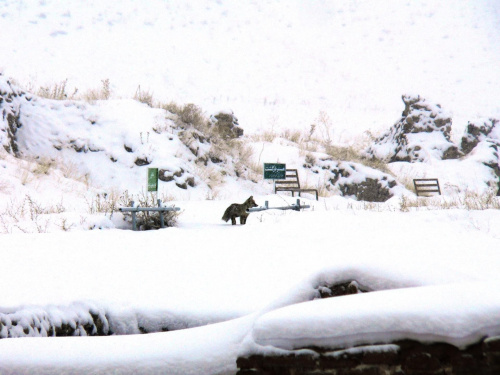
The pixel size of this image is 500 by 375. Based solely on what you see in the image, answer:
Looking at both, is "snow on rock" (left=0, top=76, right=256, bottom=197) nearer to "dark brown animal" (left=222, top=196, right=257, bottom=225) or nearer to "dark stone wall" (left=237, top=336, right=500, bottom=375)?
"dark brown animal" (left=222, top=196, right=257, bottom=225)

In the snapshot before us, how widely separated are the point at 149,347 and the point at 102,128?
12844 millimetres

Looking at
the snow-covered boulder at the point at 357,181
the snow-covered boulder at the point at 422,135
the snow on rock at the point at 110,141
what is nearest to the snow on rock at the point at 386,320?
the snow on rock at the point at 110,141

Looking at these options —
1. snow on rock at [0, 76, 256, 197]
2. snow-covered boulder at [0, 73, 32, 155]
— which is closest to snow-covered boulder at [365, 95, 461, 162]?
snow on rock at [0, 76, 256, 197]

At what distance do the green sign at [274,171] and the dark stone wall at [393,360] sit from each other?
8.72 metres

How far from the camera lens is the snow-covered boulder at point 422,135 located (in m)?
20.8

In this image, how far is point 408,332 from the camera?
1909 mm

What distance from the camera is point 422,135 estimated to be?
826 inches

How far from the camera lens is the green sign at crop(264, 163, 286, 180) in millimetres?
10750

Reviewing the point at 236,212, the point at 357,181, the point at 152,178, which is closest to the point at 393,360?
the point at 152,178

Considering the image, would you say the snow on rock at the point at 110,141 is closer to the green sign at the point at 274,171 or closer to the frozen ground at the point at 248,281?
the green sign at the point at 274,171

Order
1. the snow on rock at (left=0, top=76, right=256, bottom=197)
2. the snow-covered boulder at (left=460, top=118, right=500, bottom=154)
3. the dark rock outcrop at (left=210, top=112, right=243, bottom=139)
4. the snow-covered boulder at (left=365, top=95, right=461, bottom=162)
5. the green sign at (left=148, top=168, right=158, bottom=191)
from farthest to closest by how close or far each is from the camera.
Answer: the snow-covered boulder at (left=460, top=118, right=500, bottom=154) < the snow-covered boulder at (left=365, top=95, right=461, bottom=162) < the dark rock outcrop at (left=210, top=112, right=243, bottom=139) < the snow on rock at (left=0, top=76, right=256, bottom=197) < the green sign at (left=148, top=168, right=158, bottom=191)

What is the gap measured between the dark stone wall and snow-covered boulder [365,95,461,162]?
778 inches

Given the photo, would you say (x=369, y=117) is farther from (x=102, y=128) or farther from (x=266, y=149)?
(x=102, y=128)

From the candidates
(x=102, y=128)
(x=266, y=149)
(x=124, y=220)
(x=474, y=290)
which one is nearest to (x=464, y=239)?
(x=474, y=290)
